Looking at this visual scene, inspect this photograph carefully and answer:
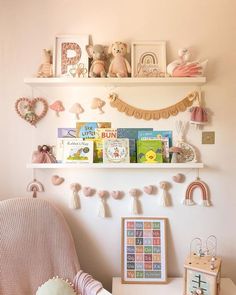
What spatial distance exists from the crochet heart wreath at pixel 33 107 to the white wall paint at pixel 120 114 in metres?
0.04

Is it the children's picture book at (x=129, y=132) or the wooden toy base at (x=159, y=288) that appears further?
the children's picture book at (x=129, y=132)

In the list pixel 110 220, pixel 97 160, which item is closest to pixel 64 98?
pixel 97 160

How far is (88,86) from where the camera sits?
1838 millimetres

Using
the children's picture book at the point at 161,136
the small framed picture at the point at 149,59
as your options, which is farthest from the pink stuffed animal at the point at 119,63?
the children's picture book at the point at 161,136

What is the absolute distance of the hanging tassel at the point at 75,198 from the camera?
6.05ft

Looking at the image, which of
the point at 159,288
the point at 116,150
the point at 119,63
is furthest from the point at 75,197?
the point at 119,63

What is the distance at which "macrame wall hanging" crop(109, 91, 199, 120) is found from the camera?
71.7 inches

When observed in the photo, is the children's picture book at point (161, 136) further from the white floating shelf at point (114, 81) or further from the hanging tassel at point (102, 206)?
the hanging tassel at point (102, 206)

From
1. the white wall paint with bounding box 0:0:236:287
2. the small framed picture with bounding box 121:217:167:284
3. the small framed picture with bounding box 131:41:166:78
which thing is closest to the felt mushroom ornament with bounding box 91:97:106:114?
the white wall paint with bounding box 0:0:236:287

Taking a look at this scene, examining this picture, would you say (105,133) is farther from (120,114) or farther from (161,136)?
(161,136)

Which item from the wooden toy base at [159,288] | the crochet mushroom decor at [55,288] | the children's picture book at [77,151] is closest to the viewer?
the crochet mushroom decor at [55,288]

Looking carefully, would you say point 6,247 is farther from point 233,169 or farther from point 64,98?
point 233,169

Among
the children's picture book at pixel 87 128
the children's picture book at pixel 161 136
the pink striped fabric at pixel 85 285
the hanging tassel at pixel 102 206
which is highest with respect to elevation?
the children's picture book at pixel 87 128

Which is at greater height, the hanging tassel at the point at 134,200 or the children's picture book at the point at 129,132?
the children's picture book at the point at 129,132
